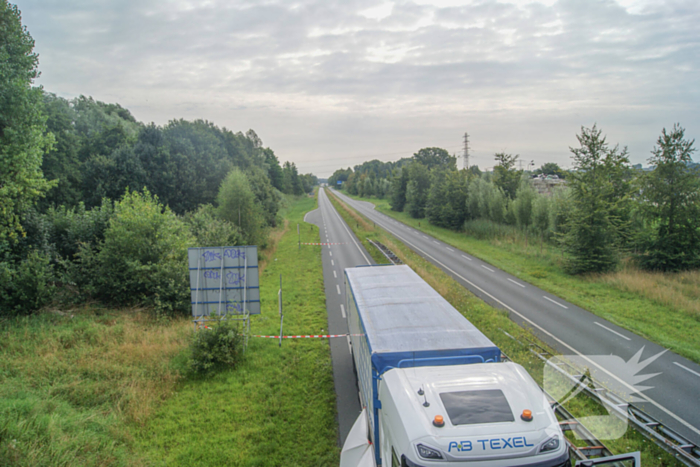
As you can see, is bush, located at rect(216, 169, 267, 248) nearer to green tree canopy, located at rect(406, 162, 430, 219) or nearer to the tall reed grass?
the tall reed grass

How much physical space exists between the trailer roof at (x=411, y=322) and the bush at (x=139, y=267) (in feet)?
30.0

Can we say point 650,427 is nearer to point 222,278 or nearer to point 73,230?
point 222,278

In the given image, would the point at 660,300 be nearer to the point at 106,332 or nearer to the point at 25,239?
the point at 106,332

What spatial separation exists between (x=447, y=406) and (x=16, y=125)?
20647 millimetres

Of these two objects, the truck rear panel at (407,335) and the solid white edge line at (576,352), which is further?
the solid white edge line at (576,352)

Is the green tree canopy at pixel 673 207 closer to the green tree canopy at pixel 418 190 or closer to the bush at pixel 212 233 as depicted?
the bush at pixel 212 233

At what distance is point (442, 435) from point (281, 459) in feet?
16.8

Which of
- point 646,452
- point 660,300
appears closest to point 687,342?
point 660,300

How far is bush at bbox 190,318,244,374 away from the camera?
1126cm

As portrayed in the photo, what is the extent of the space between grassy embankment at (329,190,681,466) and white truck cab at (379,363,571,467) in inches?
199

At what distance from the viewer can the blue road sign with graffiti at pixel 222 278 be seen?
12.6 meters

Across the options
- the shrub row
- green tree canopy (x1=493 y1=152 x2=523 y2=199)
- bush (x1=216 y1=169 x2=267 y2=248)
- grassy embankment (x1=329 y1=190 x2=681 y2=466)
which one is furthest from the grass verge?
green tree canopy (x1=493 y1=152 x2=523 y2=199)

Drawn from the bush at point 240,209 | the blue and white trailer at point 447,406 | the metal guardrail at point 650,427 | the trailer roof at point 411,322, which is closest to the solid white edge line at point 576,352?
the metal guardrail at point 650,427

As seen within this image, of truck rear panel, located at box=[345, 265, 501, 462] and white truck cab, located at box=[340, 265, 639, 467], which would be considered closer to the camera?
white truck cab, located at box=[340, 265, 639, 467]
